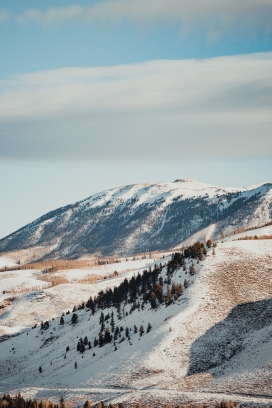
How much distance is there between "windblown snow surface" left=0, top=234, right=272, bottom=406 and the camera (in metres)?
47.2

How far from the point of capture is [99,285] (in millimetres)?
147250

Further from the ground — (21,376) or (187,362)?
(187,362)

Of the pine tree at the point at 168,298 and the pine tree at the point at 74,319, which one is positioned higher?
the pine tree at the point at 168,298

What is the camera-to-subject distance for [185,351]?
188 feet

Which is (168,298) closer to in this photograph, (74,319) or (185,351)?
(185,351)

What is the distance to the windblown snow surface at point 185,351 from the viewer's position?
155 ft

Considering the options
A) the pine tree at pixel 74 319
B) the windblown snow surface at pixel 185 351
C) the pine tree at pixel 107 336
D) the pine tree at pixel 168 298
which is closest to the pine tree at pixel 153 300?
the windblown snow surface at pixel 185 351

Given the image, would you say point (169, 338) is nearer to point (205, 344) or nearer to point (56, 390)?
point (205, 344)

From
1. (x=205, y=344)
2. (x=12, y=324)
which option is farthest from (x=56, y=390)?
(x=12, y=324)

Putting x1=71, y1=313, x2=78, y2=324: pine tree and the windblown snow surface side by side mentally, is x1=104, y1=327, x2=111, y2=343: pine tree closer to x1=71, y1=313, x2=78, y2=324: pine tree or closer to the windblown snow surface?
the windblown snow surface

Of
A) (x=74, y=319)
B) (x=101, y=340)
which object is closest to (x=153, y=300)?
(x=101, y=340)

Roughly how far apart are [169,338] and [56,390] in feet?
52.9

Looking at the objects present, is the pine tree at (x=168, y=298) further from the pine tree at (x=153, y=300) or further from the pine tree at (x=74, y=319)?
the pine tree at (x=74, y=319)

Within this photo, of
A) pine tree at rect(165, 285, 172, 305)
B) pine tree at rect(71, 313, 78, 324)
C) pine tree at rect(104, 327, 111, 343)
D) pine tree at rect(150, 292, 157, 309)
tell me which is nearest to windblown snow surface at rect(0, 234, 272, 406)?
pine tree at rect(150, 292, 157, 309)
